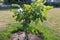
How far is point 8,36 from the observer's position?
30.2 feet

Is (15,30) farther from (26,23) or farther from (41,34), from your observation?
(26,23)

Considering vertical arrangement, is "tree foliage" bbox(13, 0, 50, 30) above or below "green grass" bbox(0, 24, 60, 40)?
above

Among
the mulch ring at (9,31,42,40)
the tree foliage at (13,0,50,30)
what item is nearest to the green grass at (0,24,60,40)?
the mulch ring at (9,31,42,40)

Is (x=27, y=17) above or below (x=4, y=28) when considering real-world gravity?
above

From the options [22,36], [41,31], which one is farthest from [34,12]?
[41,31]

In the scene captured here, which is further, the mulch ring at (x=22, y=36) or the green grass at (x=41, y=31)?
the green grass at (x=41, y=31)

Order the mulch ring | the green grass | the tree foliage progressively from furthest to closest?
the green grass
the mulch ring
the tree foliage

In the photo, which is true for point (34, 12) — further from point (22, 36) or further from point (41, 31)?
point (41, 31)

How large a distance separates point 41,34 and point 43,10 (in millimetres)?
1959

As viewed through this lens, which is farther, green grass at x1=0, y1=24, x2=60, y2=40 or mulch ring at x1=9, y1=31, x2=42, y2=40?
green grass at x1=0, y1=24, x2=60, y2=40

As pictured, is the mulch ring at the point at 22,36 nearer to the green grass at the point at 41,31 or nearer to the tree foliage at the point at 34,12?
the green grass at the point at 41,31

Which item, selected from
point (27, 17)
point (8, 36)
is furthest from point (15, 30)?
point (27, 17)

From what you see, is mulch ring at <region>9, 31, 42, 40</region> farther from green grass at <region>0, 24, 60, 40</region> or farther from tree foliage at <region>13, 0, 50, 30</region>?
tree foliage at <region>13, 0, 50, 30</region>

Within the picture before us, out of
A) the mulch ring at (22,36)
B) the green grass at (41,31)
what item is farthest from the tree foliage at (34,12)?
the green grass at (41,31)
